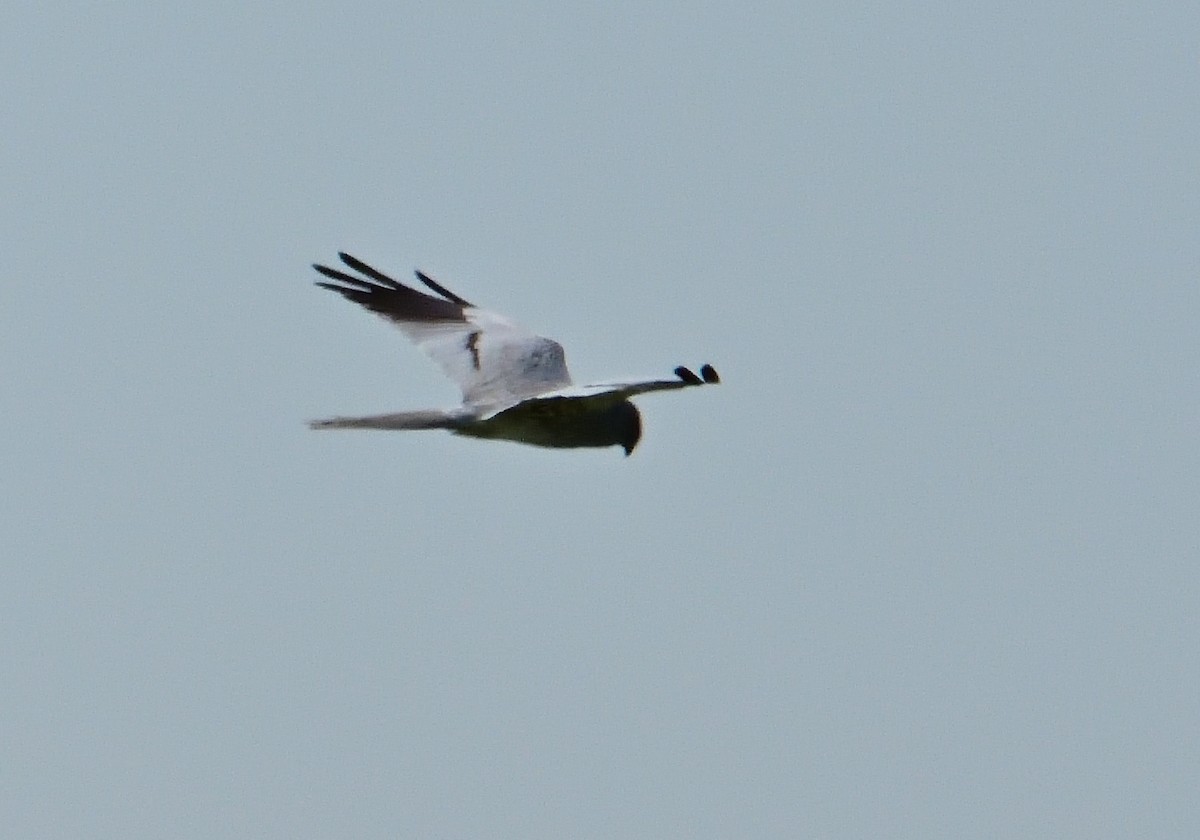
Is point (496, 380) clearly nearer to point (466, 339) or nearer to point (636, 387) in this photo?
point (466, 339)

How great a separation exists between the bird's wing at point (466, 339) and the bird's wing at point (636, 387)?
3025 millimetres

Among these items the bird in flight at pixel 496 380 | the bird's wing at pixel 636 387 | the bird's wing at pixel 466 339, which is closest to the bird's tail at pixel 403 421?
the bird in flight at pixel 496 380

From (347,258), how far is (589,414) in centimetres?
535

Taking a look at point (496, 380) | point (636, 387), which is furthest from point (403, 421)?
point (636, 387)

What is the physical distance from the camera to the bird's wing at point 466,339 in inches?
814

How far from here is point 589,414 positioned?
18.4 meters

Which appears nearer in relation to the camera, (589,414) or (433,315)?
(589,414)

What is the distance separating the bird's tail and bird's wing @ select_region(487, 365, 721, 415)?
6.09ft

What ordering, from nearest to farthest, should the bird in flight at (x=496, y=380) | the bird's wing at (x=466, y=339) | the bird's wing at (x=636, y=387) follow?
the bird's wing at (x=636, y=387) < the bird in flight at (x=496, y=380) < the bird's wing at (x=466, y=339)

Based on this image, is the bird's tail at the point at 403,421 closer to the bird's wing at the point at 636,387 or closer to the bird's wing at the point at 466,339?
the bird's wing at the point at 466,339

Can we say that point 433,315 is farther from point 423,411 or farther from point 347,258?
point 423,411

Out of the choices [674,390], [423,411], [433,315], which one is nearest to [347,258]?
[433,315]

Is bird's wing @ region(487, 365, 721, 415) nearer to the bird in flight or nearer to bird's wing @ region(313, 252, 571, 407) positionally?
the bird in flight

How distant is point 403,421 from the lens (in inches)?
725
